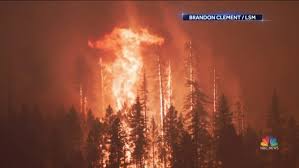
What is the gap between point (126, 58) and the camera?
113m

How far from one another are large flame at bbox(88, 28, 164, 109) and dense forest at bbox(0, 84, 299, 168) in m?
12.6

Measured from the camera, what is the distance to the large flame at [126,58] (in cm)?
10335

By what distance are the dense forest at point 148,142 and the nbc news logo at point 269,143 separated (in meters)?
0.64

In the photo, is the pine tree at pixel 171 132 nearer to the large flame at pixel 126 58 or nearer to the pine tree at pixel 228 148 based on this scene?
the pine tree at pixel 228 148

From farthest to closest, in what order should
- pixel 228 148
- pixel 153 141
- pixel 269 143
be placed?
pixel 153 141, pixel 269 143, pixel 228 148

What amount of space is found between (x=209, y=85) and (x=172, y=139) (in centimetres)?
3097

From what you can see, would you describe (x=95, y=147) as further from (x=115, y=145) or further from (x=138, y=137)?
(x=115, y=145)

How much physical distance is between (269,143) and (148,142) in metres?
17.0

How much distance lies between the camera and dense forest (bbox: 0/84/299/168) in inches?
2670

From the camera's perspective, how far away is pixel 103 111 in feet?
→ 343

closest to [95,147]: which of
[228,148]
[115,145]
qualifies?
[115,145]

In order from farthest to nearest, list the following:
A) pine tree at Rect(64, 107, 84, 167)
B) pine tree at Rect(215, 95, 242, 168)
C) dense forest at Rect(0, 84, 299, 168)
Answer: pine tree at Rect(64, 107, 84, 167)
dense forest at Rect(0, 84, 299, 168)
pine tree at Rect(215, 95, 242, 168)

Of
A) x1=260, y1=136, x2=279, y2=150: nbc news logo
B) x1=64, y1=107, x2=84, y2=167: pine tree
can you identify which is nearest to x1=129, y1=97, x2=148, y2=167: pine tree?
x1=64, y1=107, x2=84, y2=167: pine tree

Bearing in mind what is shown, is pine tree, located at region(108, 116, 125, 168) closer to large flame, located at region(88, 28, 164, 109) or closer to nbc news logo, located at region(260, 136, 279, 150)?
nbc news logo, located at region(260, 136, 279, 150)
